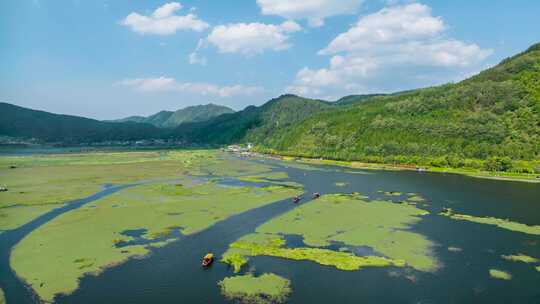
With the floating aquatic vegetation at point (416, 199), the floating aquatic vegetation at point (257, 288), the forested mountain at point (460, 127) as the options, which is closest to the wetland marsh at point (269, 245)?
the floating aquatic vegetation at point (257, 288)

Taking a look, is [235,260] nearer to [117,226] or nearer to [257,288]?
[257,288]

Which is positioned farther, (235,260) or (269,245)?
(269,245)

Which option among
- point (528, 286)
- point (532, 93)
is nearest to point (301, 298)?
point (528, 286)

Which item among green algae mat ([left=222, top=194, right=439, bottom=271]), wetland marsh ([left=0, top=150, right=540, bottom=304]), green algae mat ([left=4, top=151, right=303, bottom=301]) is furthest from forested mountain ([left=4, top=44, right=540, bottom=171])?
green algae mat ([left=222, top=194, right=439, bottom=271])

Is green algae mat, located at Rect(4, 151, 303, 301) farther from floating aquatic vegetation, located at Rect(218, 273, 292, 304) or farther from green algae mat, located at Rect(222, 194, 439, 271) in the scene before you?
floating aquatic vegetation, located at Rect(218, 273, 292, 304)

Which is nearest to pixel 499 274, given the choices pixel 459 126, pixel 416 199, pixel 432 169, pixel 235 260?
pixel 235 260

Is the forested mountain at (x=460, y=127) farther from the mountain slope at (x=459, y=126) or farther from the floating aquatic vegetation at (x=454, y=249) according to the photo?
the floating aquatic vegetation at (x=454, y=249)
